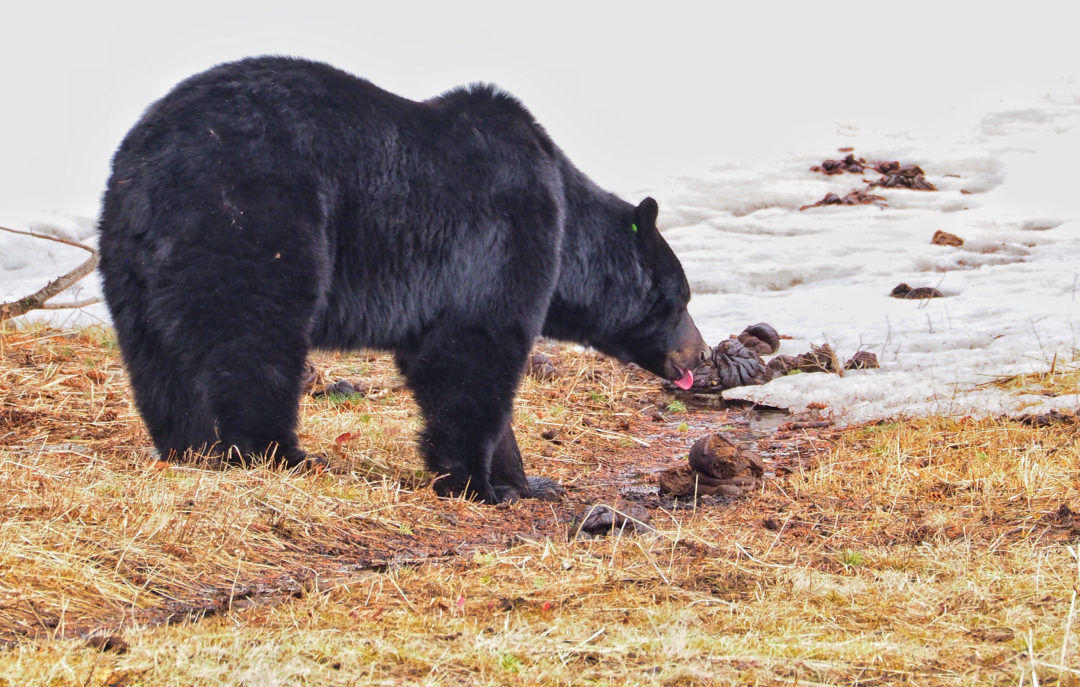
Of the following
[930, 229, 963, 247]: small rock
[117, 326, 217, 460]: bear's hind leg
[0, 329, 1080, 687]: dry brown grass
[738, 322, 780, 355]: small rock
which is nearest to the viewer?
[0, 329, 1080, 687]: dry brown grass

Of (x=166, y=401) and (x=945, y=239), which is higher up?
(x=945, y=239)

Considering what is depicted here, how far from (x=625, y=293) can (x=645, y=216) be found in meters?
0.46

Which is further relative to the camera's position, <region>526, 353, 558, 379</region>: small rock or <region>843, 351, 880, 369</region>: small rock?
<region>526, 353, 558, 379</region>: small rock

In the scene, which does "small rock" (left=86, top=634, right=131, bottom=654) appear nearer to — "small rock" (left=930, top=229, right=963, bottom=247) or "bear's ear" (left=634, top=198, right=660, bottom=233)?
"bear's ear" (left=634, top=198, right=660, bottom=233)

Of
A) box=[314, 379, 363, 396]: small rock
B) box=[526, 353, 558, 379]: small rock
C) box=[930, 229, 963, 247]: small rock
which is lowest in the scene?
box=[314, 379, 363, 396]: small rock

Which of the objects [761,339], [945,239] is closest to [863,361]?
[761,339]

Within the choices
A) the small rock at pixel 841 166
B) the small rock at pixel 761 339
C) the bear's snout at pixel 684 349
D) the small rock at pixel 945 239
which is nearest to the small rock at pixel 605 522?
the bear's snout at pixel 684 349

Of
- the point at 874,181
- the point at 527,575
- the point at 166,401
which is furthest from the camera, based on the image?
the point at 874,181

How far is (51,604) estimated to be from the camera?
2.89 m

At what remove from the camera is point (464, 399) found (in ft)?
16.9

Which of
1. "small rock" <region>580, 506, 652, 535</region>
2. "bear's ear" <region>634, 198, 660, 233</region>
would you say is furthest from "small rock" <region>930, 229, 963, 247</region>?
"small rock" <region>580, 506, 652, 535</region>

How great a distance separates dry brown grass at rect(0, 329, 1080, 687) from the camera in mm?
2547

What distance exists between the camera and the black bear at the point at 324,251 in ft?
14.9

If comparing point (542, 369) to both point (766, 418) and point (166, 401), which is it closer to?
point (766, 418)
